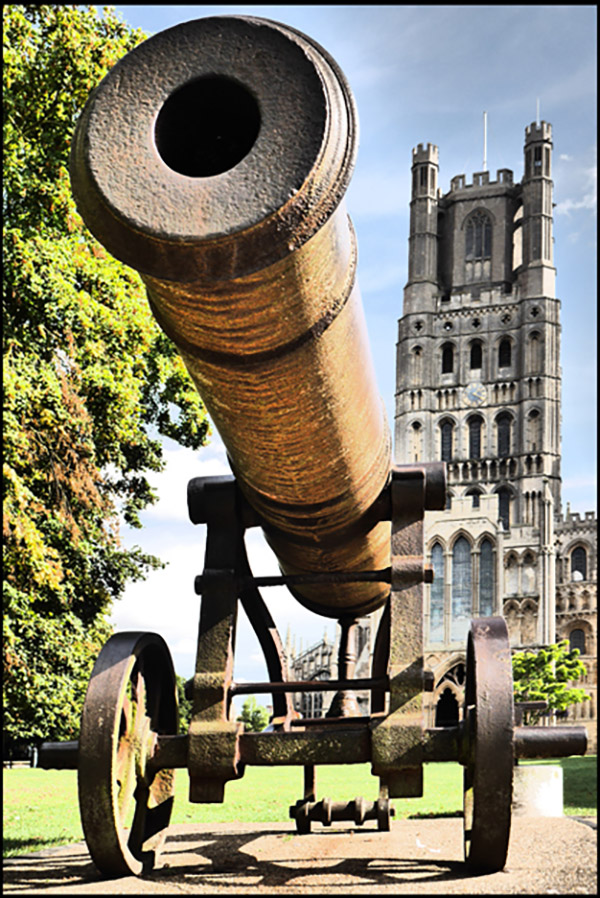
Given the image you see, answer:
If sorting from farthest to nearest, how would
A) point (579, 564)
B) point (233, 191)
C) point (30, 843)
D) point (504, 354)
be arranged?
point (504, 354) < point (579, 564) < point (30, 843) < point (233, 191)

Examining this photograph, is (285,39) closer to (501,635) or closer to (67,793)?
(501,635)

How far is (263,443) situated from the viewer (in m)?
3.88

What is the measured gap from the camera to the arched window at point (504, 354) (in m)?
67.2

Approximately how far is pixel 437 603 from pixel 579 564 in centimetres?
1349

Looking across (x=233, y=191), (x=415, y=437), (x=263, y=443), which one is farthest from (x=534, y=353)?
(x=233, y=191)

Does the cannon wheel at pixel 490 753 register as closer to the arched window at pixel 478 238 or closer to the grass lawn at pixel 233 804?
the grass lawn at pixel 233 804

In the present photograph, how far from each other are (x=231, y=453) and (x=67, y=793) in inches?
478

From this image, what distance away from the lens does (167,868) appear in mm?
4762

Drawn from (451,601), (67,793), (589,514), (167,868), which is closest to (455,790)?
(67,793)

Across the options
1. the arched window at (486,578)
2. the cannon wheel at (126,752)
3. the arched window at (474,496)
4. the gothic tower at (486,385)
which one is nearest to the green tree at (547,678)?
the gothic tower at (486,385)

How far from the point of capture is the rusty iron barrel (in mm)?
2721

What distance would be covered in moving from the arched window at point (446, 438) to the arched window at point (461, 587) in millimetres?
9594

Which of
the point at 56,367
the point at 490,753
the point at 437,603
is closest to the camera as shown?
the point at 490,753

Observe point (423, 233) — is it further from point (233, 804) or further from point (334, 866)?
point (334, 866)
